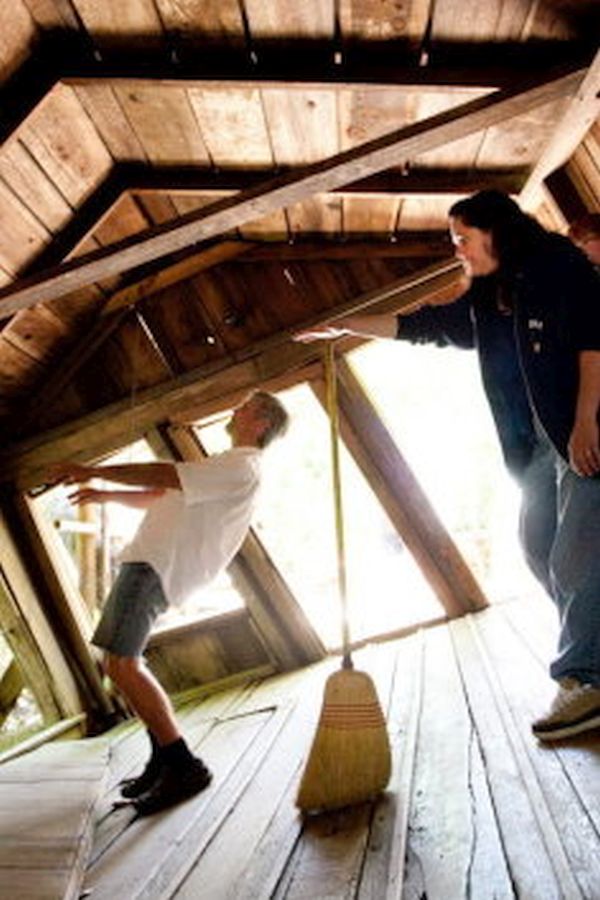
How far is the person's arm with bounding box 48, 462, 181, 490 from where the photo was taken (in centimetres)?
282

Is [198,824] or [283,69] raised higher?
[283,69]

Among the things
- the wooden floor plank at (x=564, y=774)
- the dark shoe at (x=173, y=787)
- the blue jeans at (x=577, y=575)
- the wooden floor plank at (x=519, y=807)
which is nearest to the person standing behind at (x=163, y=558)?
the dark shoe at (x=173, y=787)

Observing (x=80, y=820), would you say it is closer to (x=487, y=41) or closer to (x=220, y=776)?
(x=220, y=776)

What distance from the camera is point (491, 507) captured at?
26.1 ft

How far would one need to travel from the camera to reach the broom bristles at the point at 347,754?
2105mm

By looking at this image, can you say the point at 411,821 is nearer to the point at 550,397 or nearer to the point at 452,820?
the point at 452,820

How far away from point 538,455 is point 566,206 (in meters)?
2.04

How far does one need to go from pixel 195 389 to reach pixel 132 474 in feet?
6.52

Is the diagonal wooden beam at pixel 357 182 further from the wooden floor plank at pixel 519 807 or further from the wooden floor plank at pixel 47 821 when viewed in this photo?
the wooden floor plank at pixel 47 821

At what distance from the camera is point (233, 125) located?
3.46m

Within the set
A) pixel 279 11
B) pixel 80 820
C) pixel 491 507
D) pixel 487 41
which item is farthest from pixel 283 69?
pixel 491 507

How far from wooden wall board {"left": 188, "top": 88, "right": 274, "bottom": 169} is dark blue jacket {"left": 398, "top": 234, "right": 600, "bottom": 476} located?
4.90ft

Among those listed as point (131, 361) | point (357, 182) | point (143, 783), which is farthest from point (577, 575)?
point (131, 361)

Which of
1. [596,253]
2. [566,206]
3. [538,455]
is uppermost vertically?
[566,206]
